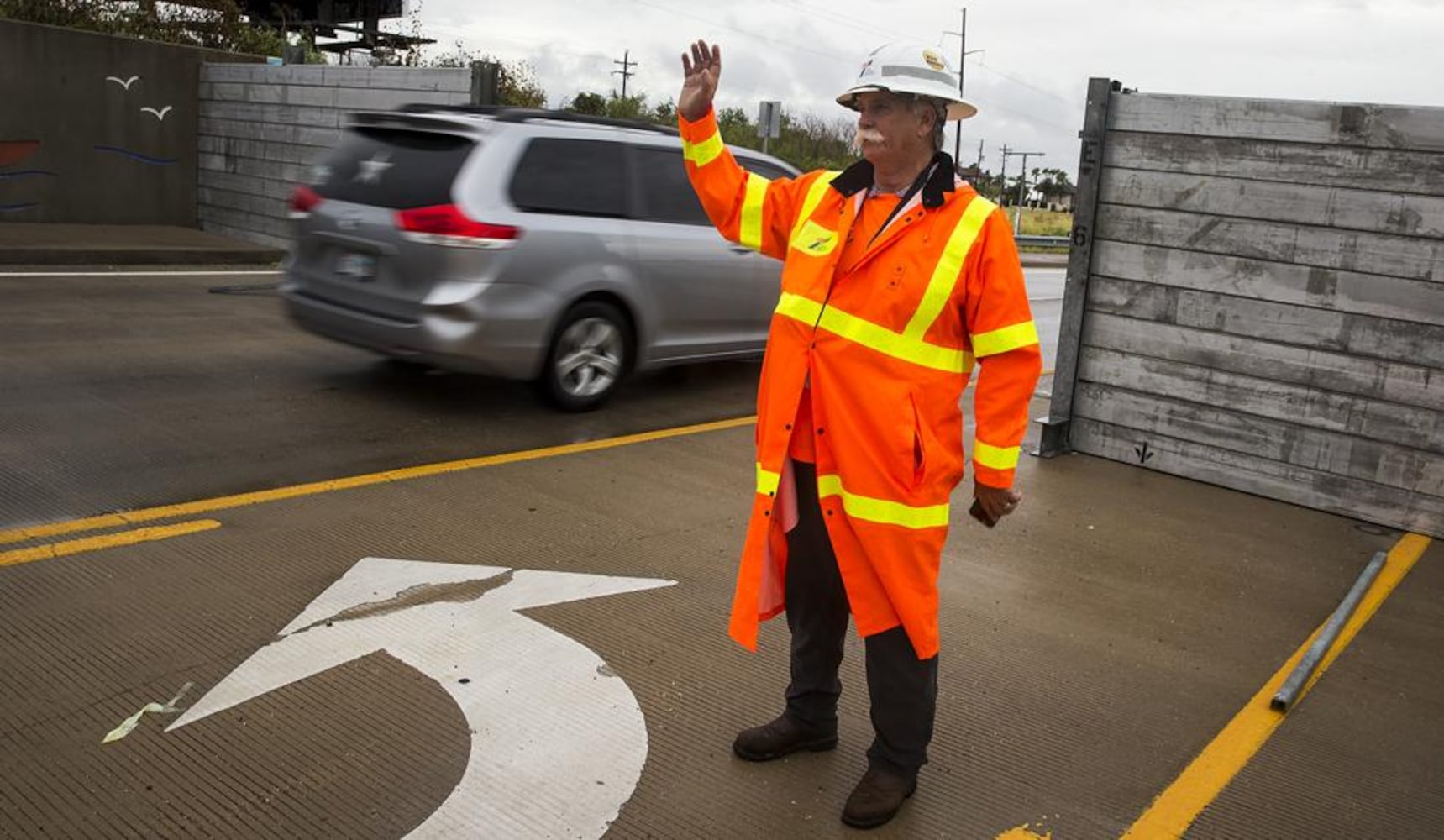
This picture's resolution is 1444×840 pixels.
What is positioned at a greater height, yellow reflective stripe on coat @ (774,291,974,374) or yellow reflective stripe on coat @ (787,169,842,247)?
yellow reflective stripe on coat @ (787,169,842,247)

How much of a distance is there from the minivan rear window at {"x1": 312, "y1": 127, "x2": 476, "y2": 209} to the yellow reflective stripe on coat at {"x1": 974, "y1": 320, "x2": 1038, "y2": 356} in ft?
15.2

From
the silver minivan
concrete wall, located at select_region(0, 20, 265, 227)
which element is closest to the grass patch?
concrete wall, located at select_region(0, 20, 265, 227)

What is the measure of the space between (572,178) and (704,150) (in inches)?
168

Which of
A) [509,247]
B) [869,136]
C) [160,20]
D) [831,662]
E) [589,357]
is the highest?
[160,20]

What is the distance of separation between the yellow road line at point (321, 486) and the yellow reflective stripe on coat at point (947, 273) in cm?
352

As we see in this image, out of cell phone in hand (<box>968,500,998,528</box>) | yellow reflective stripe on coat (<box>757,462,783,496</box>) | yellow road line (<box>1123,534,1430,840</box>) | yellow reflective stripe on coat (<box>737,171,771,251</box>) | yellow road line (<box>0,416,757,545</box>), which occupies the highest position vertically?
yellow reflective stripe on coat (<box>737,171,771,251</box>)

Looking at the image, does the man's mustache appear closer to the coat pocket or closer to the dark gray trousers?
the coat pocket

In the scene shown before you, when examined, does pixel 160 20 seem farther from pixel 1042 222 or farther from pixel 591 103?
pixel 1042 222

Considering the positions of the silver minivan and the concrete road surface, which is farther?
the silver minivan

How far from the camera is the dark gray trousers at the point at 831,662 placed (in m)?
3.19

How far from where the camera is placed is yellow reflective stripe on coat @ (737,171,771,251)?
11.5ft

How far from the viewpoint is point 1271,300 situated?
676 centimetres

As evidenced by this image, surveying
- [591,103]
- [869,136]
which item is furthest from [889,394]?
[591,103]

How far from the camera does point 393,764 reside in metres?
3.32
